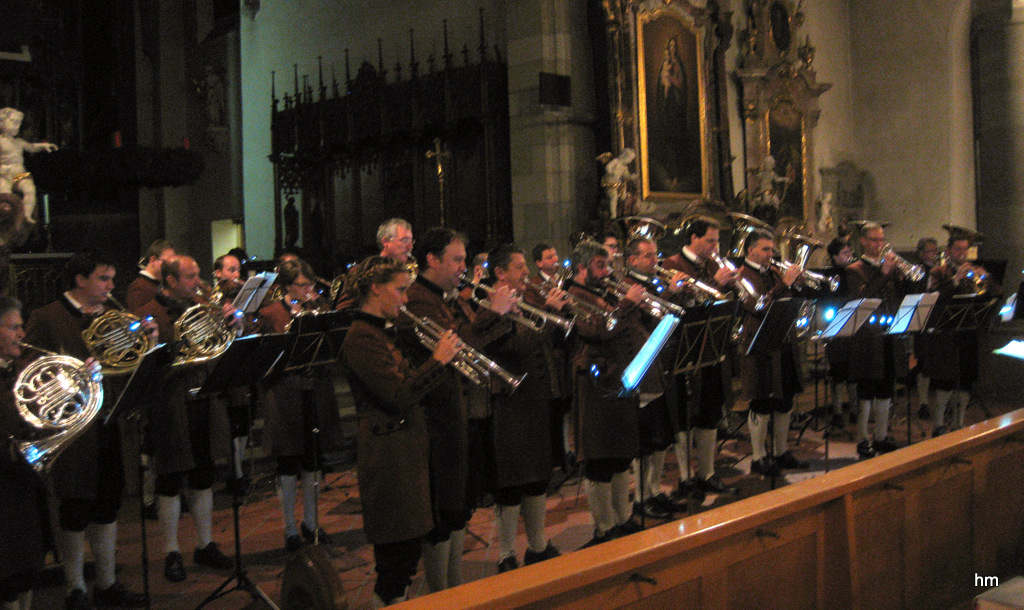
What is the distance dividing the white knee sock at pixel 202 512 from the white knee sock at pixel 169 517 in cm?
14

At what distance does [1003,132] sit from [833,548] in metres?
11.3

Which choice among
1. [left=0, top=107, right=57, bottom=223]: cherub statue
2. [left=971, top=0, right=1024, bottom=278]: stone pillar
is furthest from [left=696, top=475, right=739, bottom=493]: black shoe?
[left=0, top=107, right=57, bottom=223]: cherub statue

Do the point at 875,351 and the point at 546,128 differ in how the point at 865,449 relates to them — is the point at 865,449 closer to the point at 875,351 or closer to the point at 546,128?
the point at 875,351

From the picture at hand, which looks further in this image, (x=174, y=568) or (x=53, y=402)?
(x=174, y=568)

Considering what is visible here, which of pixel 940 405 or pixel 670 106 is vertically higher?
pixel 670 106

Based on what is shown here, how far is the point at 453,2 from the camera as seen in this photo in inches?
529

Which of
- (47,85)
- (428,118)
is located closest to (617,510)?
(428,118)

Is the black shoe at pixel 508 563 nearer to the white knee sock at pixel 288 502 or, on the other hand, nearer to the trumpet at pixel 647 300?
the white knee sock at pixel 288 502

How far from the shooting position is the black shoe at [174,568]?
16.8 ft

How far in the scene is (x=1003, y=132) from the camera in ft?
39.8

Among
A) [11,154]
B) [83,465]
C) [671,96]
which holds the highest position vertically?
[671,96]

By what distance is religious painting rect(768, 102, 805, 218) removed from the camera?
14.8m

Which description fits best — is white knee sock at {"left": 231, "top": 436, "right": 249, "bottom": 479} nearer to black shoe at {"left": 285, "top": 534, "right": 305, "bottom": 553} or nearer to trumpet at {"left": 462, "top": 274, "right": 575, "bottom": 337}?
black shoe at {"left": 285, "top": 534, "right": 305, "bottom": 553}

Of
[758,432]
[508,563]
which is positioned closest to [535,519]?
[508,563]
